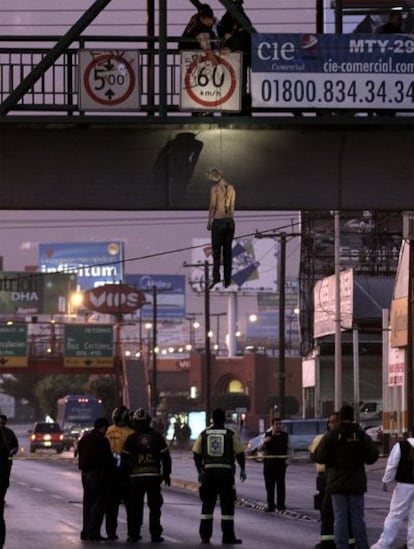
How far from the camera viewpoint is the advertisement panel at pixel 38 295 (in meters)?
178

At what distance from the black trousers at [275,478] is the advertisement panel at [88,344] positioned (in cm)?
6600

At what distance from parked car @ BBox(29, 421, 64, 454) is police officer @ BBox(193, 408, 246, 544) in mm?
64646

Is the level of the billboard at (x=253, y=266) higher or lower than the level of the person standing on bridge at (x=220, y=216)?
higher

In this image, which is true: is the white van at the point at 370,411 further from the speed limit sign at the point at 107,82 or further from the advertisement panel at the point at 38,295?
the advertisement panel at the point at 38,295

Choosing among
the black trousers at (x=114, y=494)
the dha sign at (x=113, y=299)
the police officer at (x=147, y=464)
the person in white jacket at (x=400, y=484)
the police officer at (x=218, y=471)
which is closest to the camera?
the person in white jacket at (x=400, y=484)

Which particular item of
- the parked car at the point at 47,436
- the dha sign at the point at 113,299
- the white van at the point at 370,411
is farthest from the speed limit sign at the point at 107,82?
the dha sign at the point at 113,299

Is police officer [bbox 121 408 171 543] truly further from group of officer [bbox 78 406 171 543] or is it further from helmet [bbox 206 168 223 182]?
helmet [bbox 206 168 223 182]

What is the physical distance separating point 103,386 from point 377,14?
10960cm

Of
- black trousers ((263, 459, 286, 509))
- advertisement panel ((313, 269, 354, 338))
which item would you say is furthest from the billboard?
black trousers ((263, 459, 286, 509))

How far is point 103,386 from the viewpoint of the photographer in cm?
13450

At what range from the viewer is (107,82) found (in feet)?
76.2

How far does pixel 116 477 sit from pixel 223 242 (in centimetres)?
419

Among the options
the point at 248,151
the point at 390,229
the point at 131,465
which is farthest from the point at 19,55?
the point at 390,229

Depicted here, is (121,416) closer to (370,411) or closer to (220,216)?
(220,216)
